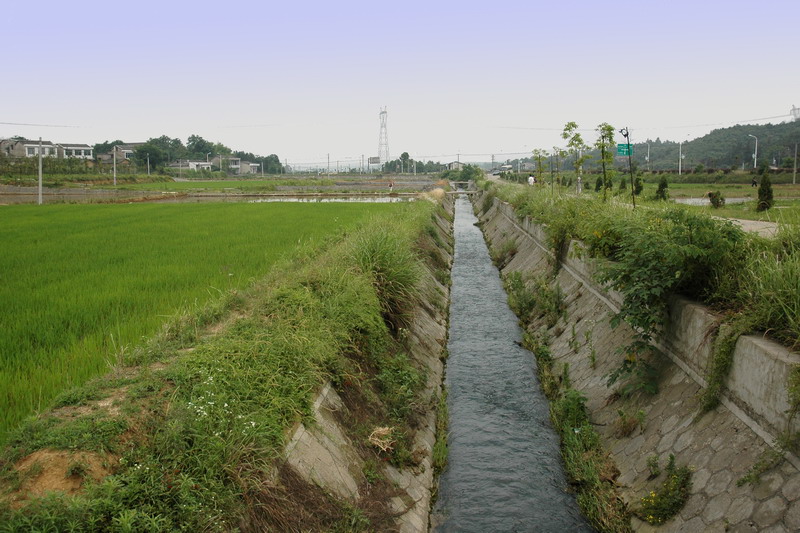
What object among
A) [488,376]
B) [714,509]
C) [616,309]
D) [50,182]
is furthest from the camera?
[50,182]

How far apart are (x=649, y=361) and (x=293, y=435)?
4.60 m

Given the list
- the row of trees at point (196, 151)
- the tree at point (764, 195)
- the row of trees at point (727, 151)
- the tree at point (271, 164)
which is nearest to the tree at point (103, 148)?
the row of trees at point (196, 151)

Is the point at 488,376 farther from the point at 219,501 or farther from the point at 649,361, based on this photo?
the point at 219,501

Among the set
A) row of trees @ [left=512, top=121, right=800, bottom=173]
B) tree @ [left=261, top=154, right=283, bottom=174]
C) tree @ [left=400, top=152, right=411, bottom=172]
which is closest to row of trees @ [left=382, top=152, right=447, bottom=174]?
tree @ [left=400, top=152, right=411, bottom=172]

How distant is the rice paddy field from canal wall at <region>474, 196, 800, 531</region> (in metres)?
5.49

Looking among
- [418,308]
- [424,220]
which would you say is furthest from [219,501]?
[424,220]

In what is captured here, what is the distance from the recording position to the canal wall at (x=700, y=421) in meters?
4.57

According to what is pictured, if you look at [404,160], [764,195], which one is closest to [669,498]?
[764,195]

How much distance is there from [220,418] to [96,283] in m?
6.20

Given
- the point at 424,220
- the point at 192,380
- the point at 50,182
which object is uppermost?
the point at 50,182

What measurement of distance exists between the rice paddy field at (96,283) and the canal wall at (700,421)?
5492mm

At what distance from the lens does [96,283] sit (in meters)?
9.70

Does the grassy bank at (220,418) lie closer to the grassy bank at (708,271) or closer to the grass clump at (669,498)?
the grass clump at (669,498)

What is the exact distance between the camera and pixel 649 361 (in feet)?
24.3
